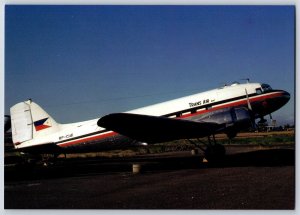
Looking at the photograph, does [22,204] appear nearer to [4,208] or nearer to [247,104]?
[4,208]

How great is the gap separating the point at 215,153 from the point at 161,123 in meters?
2.42

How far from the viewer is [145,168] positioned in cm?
1228

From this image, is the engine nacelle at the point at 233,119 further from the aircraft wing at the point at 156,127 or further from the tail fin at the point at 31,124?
the tail fin at the point at 31,124

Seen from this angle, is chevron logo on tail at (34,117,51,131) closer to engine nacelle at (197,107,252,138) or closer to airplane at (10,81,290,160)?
airplane at (10,81,290,160)

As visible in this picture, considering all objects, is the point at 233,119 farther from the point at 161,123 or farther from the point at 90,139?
the point at 90,139

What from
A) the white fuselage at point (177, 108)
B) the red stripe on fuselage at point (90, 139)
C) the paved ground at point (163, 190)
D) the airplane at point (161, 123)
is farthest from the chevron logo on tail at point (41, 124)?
the paved ground at point (163, 190)

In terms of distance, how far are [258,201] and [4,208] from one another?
18.7 ft

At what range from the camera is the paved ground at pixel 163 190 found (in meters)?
7.28

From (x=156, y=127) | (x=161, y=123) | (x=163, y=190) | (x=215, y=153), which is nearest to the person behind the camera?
(x=163, y=190)

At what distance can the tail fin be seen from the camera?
12.5 m

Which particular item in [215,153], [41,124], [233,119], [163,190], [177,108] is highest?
[41,124]

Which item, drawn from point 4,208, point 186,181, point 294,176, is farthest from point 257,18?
point 4,208

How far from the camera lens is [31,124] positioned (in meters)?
13.2

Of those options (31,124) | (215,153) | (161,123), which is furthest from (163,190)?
(31,124)
